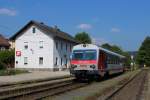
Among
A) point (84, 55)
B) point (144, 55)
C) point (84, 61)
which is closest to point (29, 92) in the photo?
point (84, 61)

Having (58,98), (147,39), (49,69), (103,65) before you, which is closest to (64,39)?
(49,69)

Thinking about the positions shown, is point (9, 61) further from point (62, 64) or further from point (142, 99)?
point (142, 99)

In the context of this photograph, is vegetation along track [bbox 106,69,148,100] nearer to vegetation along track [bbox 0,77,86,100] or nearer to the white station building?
vegetation along track [bbox 0,77,86,100]

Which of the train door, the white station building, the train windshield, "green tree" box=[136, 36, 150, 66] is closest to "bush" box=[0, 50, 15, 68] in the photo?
the white station building

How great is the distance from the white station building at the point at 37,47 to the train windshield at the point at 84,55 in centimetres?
3293

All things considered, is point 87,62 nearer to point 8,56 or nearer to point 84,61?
point 84,61

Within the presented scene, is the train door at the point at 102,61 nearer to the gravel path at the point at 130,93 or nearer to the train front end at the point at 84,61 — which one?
the train front end at the point at 84,61

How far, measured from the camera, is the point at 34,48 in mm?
67750

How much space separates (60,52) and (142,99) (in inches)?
2068

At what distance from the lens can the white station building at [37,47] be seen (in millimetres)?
66062

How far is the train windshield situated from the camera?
3170 centimetres

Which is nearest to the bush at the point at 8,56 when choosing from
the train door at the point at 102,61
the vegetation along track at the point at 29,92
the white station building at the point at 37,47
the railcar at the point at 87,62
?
the white station building at the point at 37,47

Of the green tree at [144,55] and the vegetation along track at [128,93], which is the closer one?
the vegetation along track at [128,93]

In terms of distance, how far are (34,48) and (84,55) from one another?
120 feet
